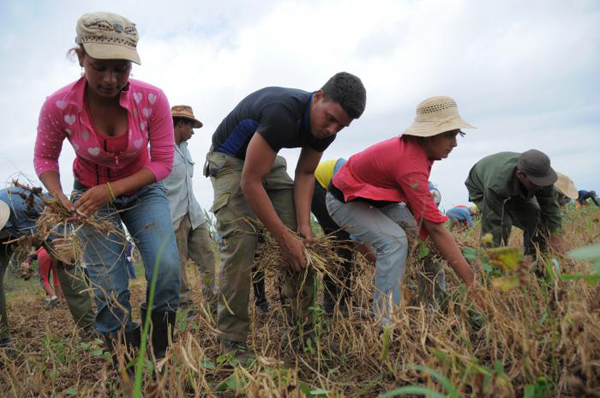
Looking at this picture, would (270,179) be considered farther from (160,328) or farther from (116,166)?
(160,328)

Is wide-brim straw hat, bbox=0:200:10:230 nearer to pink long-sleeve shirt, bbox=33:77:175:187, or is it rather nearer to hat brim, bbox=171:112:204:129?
pink long-sleeve shirt, bbox=33:77:175:187

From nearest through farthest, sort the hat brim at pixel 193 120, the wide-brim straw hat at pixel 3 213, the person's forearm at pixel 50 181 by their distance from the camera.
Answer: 1. the person's forearm at pixel 50 181
2. the wide-brim straw hat at pixel 3 213
3. the hat brim at pixel 193 120

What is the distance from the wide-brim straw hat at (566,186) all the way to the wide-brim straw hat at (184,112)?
327 centimetres

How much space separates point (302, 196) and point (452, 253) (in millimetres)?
842

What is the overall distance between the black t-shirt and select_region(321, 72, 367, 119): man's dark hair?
175mm

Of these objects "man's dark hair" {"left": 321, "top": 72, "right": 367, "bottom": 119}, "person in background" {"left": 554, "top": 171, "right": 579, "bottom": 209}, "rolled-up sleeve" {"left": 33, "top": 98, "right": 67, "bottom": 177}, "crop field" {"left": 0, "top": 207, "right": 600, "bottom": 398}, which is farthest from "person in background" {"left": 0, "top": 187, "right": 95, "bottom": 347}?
"person in background" {"left": 554, "top": 171, "right": 579, "bottom": 209}

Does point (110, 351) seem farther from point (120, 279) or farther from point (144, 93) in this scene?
point (144, 93)

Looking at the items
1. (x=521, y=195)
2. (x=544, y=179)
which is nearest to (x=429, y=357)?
(x=544, y=179)

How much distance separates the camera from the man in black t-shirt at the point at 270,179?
2.17 meters

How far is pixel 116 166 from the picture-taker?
2.14 metres

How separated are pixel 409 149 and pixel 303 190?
24.4 inches

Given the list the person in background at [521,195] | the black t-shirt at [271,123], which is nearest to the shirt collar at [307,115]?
the black t-shirt at [271,123]

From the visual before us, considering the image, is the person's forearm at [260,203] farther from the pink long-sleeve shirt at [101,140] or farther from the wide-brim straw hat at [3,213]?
the wide-brim straw hat at [3,213]

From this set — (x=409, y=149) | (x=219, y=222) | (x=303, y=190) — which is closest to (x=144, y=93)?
(x=219, y=222)
